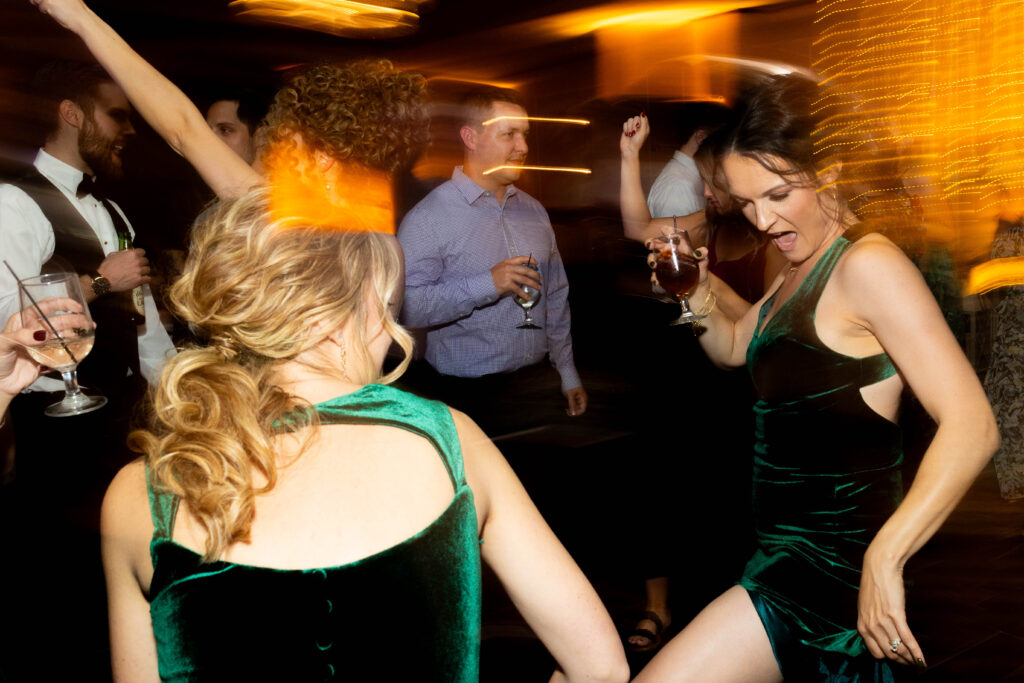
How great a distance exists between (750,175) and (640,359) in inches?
49.8

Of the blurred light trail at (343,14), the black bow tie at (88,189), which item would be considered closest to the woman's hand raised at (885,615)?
the black bow tie at (88,189)

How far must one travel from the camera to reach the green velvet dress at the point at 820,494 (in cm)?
138

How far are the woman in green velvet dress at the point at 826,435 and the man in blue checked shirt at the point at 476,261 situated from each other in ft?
4.42

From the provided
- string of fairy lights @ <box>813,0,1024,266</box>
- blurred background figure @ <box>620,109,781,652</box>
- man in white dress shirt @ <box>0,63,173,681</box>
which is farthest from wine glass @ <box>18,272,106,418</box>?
string of fairy lights @ <box>813,0,1024,266</box>

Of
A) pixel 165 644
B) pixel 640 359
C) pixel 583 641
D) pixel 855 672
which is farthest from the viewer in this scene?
pixel 640 359

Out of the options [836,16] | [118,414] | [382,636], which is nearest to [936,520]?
[382,636]

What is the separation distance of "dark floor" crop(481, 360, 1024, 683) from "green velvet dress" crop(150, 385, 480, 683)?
1628 millimetres

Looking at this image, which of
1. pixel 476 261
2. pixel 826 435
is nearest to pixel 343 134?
pixel 476 261

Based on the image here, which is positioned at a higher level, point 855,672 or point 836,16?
point 836,16

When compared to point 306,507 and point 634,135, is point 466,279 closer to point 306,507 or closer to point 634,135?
point 634,135

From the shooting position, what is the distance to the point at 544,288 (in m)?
2.96

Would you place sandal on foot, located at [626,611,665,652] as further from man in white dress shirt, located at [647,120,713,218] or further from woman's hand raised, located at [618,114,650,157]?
woman's hand raised, located at [618,114,650,157]

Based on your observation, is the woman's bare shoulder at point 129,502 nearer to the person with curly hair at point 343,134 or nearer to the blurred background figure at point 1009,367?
the person with curly hair at point 343,134

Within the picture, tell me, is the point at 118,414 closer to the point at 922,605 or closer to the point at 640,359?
the point at 640,359
